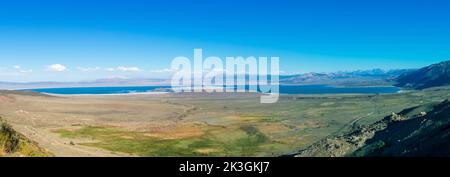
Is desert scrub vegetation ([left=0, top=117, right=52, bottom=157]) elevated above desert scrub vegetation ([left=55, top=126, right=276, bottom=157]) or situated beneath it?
elevated above

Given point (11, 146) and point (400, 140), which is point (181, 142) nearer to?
point (11, 146)

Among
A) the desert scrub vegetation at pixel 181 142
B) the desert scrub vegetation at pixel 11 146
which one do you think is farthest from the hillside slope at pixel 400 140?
the desert scrub vegetation at pixel 11 146

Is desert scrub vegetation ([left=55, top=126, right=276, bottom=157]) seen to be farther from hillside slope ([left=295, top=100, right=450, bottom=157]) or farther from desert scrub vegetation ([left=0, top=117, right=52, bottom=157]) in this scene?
desert scrub vegetation ([left=0, top=117, right=52, bottom=157])

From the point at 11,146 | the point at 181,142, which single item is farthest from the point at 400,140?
the point at 181,142

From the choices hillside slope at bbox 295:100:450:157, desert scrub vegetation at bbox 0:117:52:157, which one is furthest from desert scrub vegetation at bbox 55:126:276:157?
desert scrub vegetation at bbox 0:117:52:157

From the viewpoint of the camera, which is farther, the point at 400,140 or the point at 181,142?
the point at 181,142

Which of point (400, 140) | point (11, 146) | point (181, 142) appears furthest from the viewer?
point (181, 142)

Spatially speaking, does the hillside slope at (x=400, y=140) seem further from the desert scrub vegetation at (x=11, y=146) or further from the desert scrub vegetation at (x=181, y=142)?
the desert scrub vegetation at (x=11, y=146)
